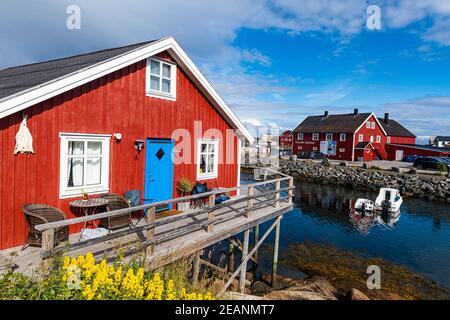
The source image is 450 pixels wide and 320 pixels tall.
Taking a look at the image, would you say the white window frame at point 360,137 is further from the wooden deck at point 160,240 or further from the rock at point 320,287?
the wooden deck at point 160,240

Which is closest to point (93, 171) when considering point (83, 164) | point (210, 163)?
point (83, 164)

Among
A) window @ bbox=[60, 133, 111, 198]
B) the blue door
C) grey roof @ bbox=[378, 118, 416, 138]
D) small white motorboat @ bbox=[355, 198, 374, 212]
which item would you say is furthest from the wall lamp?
grey roof @ bbox=[378, 118, 416, 138]

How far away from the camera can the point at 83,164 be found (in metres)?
8.66

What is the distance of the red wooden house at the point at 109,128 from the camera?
23.9ft

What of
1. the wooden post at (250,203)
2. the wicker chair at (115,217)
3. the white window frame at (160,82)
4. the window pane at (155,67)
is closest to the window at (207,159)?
the white window frame at (160,82)

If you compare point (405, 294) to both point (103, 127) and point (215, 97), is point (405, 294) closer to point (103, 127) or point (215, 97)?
point (215, 97)

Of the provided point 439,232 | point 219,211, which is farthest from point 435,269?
point 219,211

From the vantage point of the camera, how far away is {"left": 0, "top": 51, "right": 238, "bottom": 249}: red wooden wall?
718cm

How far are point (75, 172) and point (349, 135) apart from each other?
165ft

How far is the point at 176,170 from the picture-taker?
11.5 metres

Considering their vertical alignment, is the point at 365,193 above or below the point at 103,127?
below

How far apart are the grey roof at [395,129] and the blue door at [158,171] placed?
5711 cm
